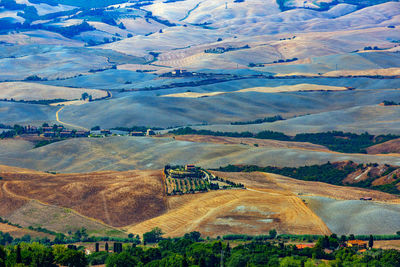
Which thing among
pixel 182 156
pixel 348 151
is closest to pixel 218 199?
pixel 182 156

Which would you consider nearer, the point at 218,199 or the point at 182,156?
the point at 218,199

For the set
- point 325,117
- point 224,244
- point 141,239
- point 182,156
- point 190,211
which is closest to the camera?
point 224,244

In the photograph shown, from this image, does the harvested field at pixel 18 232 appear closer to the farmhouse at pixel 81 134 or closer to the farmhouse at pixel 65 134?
the farmhouse at pixel 65 134

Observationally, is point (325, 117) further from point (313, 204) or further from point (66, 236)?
point (66, 236)

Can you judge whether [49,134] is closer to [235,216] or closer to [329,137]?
[329,137]

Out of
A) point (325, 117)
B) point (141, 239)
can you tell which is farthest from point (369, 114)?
point (141, 239)

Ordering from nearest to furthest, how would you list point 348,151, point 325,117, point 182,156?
point 182,156, point 348,151, point 325,117
